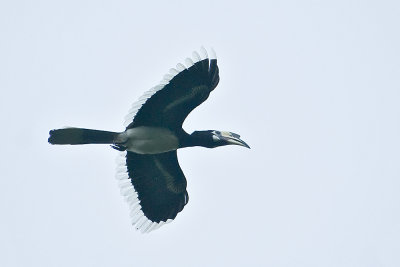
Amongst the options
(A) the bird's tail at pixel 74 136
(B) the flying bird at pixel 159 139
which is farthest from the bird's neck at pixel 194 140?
(A) the bird's tail at pixel 74 136

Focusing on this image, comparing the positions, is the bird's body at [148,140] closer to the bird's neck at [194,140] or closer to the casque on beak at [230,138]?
the bird's neck at [194,140]

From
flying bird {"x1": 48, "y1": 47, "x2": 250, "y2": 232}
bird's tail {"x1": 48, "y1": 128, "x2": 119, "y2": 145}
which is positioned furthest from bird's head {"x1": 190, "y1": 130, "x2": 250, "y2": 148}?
bird's tail {"x1": 48, "y1": 128, "x2": 119, "y2": 145}

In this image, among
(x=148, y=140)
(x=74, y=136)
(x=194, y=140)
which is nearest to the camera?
(x=74, y=136)

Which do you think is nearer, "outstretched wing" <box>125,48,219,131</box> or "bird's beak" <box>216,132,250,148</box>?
→ "outstretched wing" <box>125,48,219,131</box>

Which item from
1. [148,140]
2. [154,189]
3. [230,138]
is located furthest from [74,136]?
[230,138]

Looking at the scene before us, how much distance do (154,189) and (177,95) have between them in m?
1.71

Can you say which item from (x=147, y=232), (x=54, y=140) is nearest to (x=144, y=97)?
(x=54, y=140)

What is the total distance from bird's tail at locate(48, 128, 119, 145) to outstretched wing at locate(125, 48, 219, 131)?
49cm

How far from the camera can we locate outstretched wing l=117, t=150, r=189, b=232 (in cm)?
1343

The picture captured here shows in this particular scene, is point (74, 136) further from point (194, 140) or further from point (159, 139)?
point (194, 140)

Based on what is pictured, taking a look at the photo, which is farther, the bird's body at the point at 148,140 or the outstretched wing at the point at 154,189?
the outstretched wing at the point at 154,189

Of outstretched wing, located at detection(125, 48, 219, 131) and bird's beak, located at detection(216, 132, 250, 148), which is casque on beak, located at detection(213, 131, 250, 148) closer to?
bird's beak, located at detection(216, 132, 250, 148)

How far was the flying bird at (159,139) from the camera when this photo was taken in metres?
12.5

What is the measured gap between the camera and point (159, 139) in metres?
13.0
